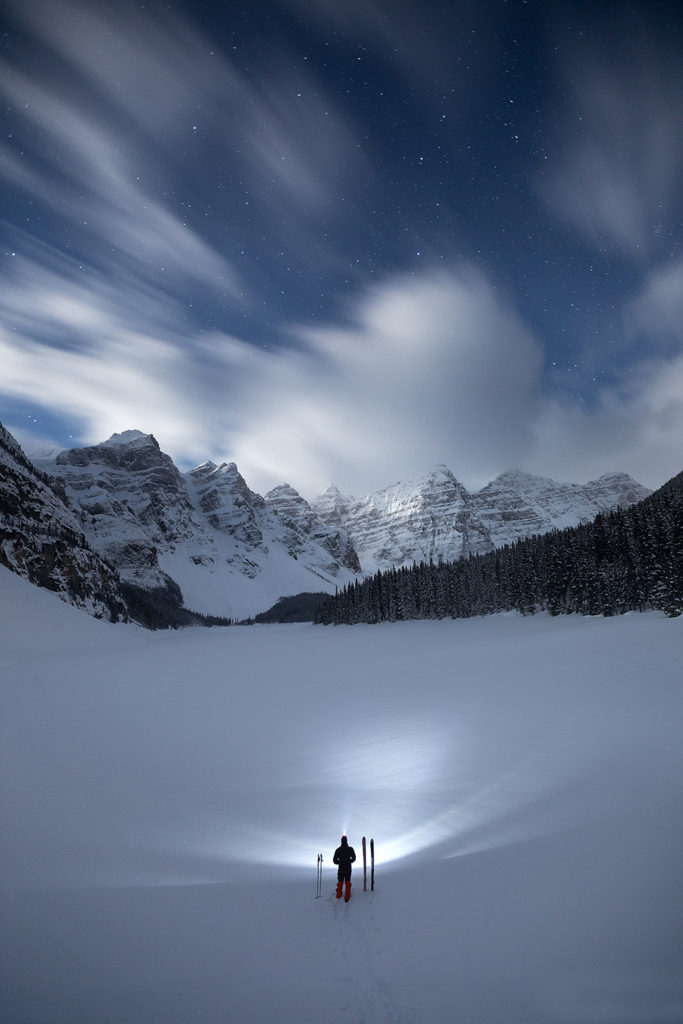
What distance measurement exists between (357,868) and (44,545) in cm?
9539

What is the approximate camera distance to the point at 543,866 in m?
8.43

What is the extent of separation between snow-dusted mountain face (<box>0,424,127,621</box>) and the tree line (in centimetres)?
6620

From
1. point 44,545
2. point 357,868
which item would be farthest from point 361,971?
point 44,545

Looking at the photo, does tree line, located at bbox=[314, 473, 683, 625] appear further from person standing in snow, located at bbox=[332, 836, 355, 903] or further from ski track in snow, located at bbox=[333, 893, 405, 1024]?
ski track in snow, located at bbox=[333, 893, 405, 1024]

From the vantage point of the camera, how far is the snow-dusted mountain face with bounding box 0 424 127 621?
8194cm

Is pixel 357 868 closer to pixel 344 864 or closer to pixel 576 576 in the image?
pixel 344 864

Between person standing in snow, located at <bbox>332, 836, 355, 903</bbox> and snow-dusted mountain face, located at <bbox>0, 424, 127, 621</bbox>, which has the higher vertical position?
snow-dusted mountain face, located at <bbox>0, 424, 127, 621</bbox>

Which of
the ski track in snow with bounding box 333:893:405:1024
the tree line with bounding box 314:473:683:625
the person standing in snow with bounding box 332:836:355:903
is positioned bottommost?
the ski track in snow with bounding box 333:893:405:1024

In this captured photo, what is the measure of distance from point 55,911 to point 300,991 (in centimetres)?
460

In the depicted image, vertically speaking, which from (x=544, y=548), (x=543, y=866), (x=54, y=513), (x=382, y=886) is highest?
(x=54, y=513)

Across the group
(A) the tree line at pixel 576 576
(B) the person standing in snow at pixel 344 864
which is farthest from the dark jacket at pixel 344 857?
(A) the tree line at pixel 576 576

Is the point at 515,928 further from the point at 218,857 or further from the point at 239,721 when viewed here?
the point at 239,721

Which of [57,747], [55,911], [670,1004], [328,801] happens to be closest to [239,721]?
[57,747]

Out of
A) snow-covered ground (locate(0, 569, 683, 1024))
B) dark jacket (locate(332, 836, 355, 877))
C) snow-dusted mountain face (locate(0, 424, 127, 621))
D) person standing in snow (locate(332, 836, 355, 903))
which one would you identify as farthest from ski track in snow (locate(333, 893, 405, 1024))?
snow-dusted mountain face (locate(0, 424, 127, 621))
